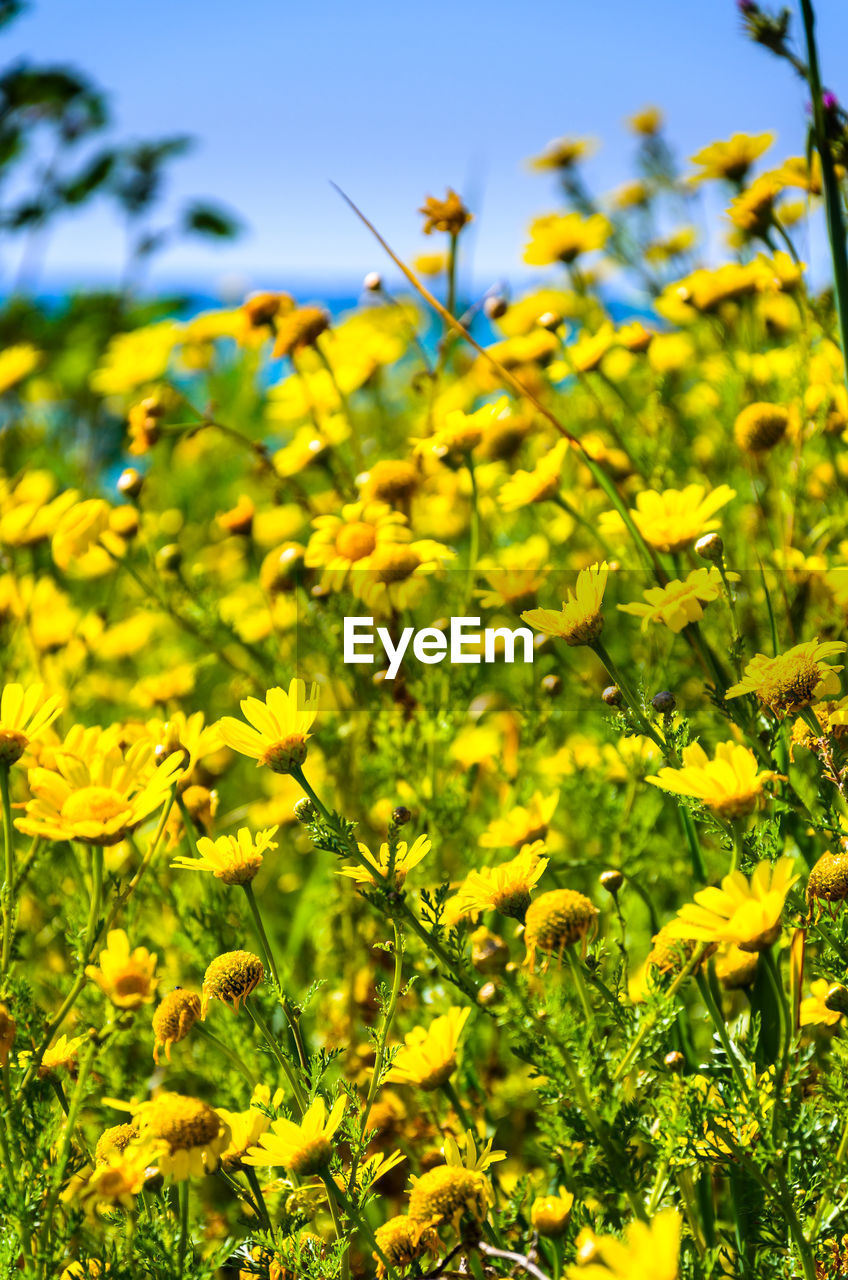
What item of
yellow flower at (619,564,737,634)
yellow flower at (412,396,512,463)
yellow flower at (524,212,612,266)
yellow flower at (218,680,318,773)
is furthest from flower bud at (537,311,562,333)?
yellow flower at (218,680,318,773)

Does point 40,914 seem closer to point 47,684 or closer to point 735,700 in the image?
point 47,684

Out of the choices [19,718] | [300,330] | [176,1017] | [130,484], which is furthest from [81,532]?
[176,1017]

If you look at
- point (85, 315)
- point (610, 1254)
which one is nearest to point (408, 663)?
point (610, 1254)

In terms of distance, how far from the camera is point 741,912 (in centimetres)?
73

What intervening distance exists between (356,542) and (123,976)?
62 cm

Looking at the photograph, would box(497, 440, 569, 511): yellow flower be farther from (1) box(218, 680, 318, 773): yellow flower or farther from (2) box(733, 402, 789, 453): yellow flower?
(1) box(218, 680, 318, 773): yellow flower

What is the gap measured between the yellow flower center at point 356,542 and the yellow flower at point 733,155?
85cm

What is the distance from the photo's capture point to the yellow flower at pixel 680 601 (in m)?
0.96

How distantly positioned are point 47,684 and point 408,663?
691 millimetres

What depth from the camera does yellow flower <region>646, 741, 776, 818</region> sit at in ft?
2.63

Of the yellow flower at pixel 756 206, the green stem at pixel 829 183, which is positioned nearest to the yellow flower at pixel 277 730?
the green stem at pixel 829 183

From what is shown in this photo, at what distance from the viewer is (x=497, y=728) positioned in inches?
75.5

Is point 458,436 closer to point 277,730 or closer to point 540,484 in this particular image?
point 540,484

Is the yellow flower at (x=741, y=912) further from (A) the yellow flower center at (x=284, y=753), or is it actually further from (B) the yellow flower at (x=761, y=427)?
(B) the yellow flower at (x=761, y=427)
